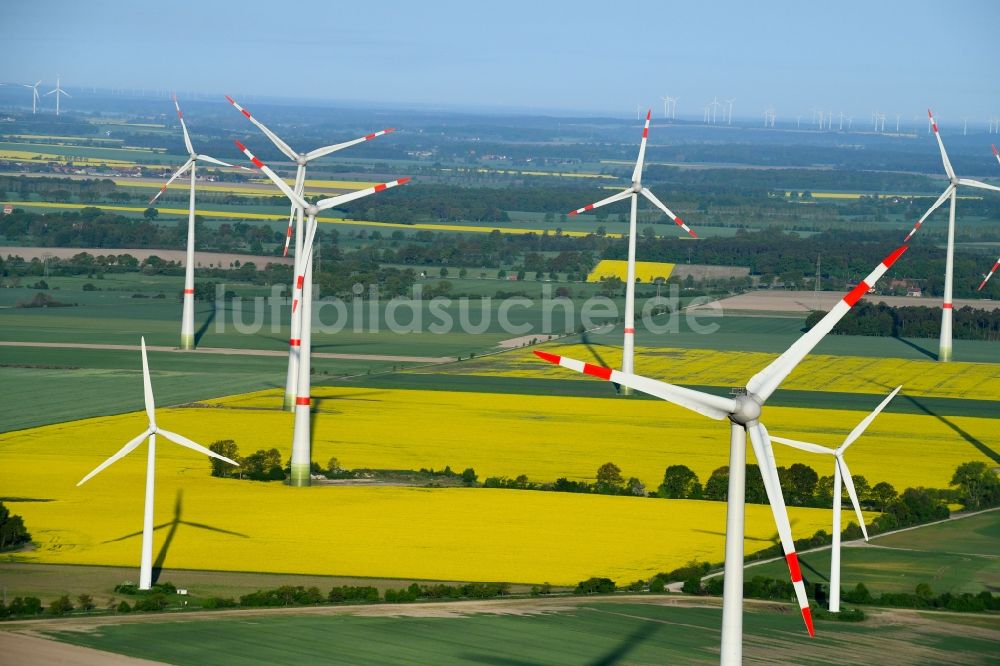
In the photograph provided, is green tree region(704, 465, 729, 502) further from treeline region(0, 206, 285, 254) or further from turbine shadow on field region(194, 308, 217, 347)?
treeline region(0, 206, 285, 254)

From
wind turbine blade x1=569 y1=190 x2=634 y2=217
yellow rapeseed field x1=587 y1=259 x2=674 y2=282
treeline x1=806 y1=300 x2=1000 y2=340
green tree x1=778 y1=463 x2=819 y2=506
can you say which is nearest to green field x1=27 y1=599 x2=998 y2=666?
green tree x1=778 y1=463 x2=819 y2=506

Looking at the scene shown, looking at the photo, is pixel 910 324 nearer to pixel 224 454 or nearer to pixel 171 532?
pixel 224 454

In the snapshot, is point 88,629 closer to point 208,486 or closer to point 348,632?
point 348,632

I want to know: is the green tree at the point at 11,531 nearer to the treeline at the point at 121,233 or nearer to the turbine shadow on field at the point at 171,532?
the turbine shadow on field at the point at 171,532

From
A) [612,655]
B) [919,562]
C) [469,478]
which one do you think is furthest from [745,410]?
[469,478]

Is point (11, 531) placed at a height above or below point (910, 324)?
below

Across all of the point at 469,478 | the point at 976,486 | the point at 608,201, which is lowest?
the point at 469,478

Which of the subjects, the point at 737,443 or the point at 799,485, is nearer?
the point at 737,443

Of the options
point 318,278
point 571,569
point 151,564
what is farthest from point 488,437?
point 318,278

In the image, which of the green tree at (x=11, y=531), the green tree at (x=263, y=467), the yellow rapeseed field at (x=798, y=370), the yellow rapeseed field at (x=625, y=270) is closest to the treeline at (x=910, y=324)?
the yellow rapeseed field at (x=798, y=370)
